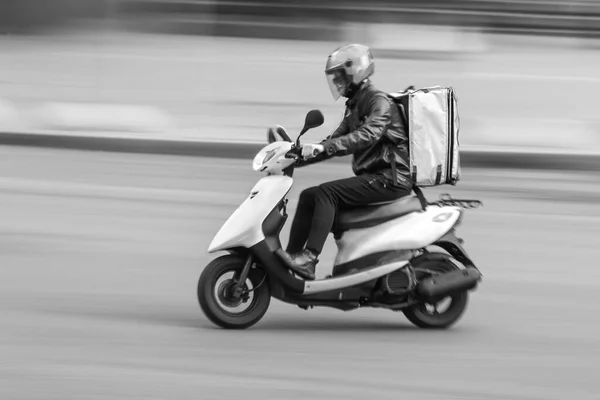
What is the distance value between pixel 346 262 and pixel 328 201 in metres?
0.36

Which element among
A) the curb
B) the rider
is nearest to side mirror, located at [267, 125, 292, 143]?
the rider

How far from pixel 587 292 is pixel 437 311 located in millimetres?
1775

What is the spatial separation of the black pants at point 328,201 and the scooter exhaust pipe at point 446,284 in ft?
1.56

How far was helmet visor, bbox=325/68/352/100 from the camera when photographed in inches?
277

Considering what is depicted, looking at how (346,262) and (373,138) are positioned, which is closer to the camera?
(373,138)

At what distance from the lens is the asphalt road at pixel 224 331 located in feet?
18.9

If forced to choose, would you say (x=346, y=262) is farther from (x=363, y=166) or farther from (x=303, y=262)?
(x=363, y=166)

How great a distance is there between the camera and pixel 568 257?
33.1ft

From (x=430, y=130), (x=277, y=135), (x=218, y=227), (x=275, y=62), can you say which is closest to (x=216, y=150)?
(x=218, y=227)

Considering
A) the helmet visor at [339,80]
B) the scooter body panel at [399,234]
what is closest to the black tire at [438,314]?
the scooter body panel at [399,234]

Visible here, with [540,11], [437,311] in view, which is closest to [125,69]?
[540,11]

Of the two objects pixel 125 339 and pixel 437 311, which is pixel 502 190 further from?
pixel 125 339

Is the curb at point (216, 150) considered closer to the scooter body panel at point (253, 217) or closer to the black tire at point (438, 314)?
the black tire at point (438, 314)

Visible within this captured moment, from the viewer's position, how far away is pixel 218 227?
11.0m
